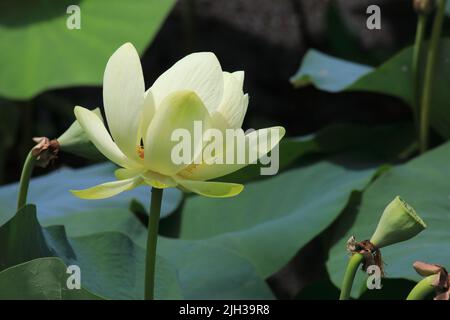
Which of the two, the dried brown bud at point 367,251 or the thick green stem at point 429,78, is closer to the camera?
the dried brown bud at point 367,251

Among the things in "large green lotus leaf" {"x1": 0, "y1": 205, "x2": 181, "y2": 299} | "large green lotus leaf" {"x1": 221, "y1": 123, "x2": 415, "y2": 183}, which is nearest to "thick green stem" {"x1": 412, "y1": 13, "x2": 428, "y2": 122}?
"large green lotus leaf" {"x1": 221, "y1": 123, "x2": 415, "y2": 183}

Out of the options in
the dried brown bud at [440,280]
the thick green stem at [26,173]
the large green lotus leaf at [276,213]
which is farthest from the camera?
the large green lotus leaf at [276,213]

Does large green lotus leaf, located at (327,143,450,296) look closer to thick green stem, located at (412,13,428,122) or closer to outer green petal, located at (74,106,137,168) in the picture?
thick green stem, located at (412,13,428,122)

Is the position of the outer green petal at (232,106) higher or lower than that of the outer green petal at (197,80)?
lower

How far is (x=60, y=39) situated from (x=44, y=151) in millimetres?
929

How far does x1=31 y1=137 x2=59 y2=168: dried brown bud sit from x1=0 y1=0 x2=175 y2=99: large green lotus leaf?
861 mm

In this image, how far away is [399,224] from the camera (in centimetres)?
60

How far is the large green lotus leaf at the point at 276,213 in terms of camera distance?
1.10 m

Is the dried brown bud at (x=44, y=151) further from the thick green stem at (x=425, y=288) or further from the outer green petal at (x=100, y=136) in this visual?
the thick green stem at (x=425, y=288)

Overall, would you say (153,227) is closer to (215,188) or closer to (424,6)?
(215,188)

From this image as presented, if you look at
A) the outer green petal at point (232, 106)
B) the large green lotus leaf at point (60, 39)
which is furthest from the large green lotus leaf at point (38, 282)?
the large green lotus leaf at point (60, 39)

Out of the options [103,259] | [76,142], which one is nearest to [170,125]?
[76,142]

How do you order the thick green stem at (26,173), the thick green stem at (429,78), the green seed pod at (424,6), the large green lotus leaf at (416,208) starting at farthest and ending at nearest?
1. the thick green stem at (429,78)
2. the green seed pod at (424,6)
3. the large green lotus leaf at (416,208)
4. the thick green stem at (26,173)
